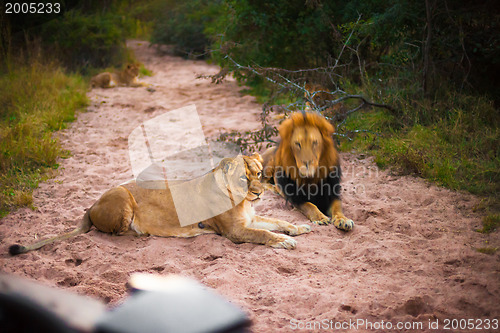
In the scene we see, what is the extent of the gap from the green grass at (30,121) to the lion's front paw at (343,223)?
11.7 ft

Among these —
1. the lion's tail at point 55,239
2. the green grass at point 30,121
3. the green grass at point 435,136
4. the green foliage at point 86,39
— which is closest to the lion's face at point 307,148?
the green grass at point 435,136

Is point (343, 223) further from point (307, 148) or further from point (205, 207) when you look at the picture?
point (205, 207)

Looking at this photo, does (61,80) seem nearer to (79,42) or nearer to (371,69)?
(79,42)

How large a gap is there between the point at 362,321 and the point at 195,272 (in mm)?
1408

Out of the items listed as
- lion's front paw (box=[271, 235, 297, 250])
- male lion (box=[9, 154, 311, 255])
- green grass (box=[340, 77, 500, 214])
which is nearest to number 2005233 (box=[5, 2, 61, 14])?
male lion (box=[9, 154, 311, 255])

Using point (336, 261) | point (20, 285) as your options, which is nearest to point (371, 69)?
point (336, 261)

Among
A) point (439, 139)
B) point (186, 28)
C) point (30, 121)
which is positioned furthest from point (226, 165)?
point (186, 28)

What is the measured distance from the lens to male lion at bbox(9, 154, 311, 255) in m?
3.75

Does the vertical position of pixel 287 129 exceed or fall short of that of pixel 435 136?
it exceeds it

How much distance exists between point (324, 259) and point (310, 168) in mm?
854

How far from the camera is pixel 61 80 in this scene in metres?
10.2

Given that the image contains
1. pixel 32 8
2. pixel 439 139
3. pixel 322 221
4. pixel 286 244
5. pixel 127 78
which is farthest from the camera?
pixel 127 78

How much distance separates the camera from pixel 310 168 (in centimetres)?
377

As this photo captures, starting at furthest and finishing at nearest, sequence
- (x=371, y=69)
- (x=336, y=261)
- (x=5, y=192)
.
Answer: (x=371, y=69), (x=5, y=192), (x=336, y=261)
